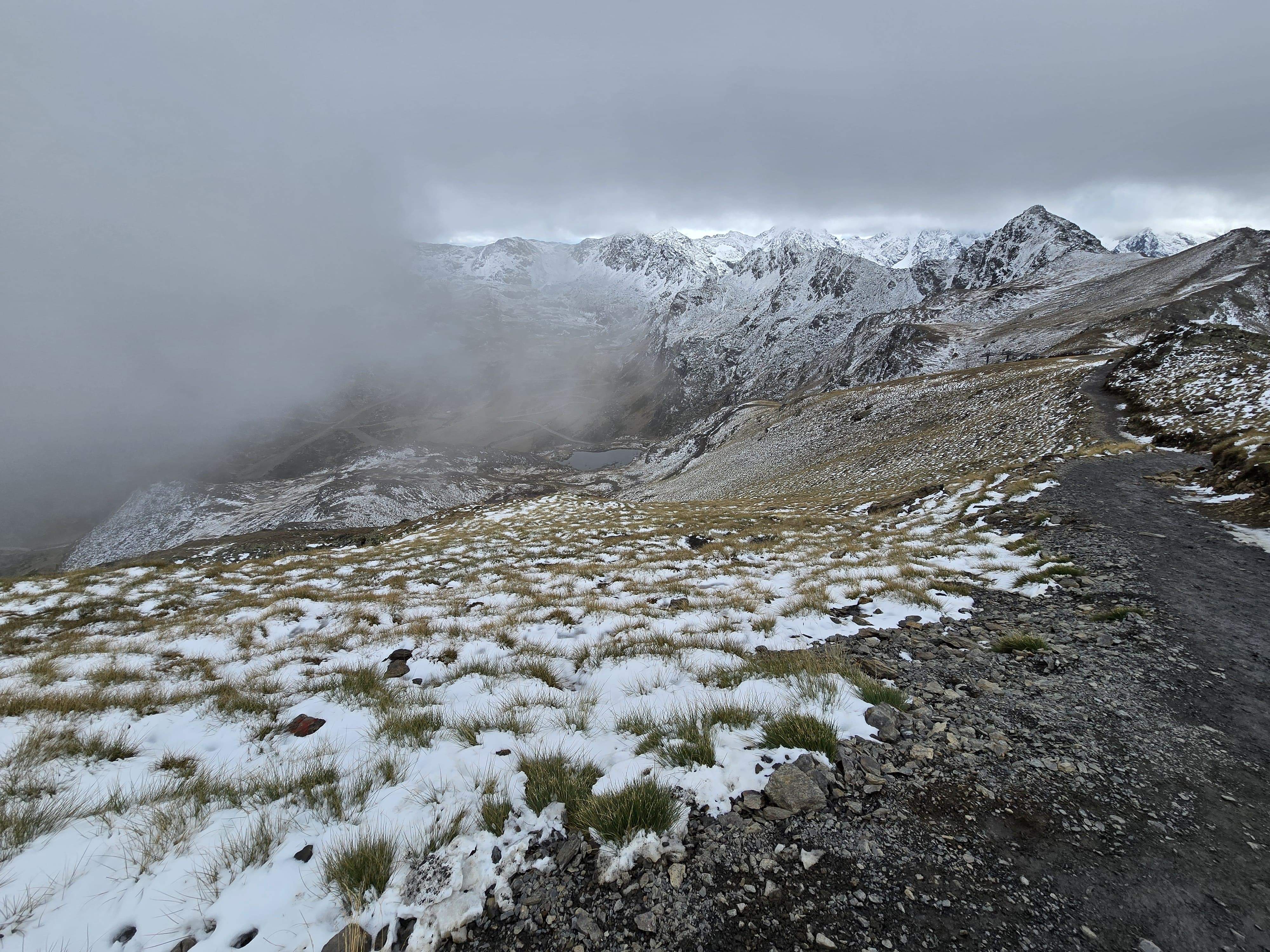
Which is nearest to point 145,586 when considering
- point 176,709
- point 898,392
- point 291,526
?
point 176,709

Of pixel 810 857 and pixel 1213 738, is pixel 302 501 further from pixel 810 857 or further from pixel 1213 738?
pixel 1213 738

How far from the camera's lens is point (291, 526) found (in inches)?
3932

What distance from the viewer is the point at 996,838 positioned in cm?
315

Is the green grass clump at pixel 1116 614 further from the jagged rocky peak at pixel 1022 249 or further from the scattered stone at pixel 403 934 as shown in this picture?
the jagged rocky peak at pixel 1022 249

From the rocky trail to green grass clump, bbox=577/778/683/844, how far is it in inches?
6.4

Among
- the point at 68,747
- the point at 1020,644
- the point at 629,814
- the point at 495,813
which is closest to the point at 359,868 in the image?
the point at 495,813

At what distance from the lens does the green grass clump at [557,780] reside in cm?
351

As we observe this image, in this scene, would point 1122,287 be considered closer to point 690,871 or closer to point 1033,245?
point 1033,245

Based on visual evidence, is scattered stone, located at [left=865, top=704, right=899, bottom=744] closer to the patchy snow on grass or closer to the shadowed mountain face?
the patchy snow on grass

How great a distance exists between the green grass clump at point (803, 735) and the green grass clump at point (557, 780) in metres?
1.55

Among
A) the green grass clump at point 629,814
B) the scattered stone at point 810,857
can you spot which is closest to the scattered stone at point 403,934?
the green grass clump at point 629,814

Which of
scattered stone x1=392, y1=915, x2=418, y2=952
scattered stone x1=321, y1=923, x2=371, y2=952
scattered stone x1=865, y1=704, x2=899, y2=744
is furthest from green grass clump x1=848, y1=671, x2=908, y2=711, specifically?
scattered stone x1=321, y1=923, x2=371, y2=952

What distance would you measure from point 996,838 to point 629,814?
2.51m

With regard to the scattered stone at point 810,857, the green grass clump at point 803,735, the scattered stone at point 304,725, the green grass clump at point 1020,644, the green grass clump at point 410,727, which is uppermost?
the green grass clump at point 803,735
